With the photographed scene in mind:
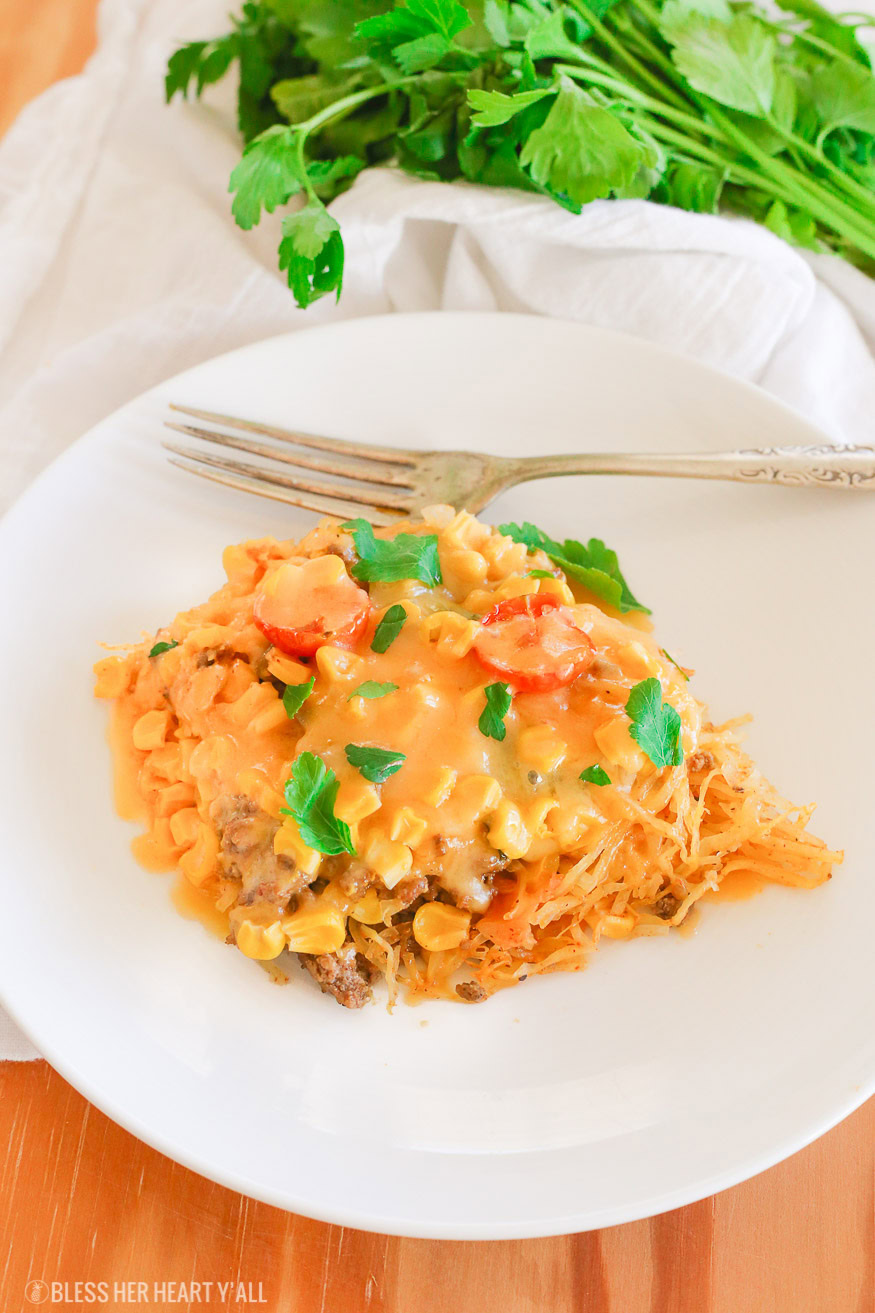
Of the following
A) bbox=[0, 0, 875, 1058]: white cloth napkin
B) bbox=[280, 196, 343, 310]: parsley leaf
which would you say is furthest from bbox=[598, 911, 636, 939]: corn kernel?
bbox=[280, 196, 343, 310]: parsley leaf

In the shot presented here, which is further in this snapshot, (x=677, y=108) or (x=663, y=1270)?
(x=677, y=108)

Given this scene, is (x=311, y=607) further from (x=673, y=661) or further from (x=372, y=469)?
(x=673, y=661)

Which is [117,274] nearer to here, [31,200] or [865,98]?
[31,200]

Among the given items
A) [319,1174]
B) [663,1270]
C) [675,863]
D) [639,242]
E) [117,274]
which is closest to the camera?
[319,1174]

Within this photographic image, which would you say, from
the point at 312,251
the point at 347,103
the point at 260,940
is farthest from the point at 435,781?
the point at 347,103

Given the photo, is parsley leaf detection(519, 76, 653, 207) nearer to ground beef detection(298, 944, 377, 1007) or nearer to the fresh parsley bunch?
the fresh parsley bunch

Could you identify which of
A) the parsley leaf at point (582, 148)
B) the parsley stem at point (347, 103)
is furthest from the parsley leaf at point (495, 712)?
the parsley stem at point (347, 103)

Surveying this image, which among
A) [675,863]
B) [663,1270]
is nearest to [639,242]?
[675,863]
